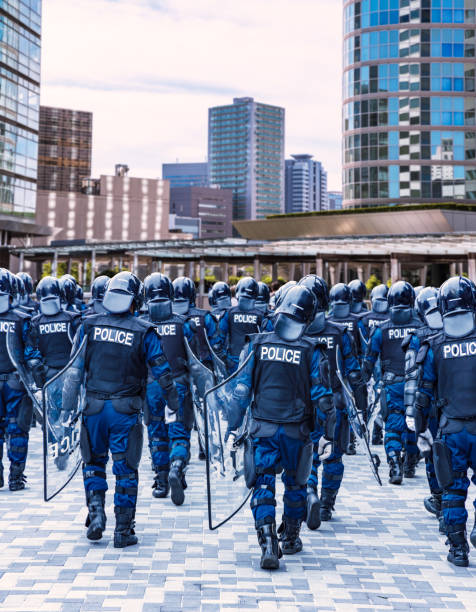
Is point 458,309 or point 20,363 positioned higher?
point 458,309

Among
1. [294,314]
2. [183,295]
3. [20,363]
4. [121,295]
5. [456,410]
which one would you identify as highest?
[183,295]

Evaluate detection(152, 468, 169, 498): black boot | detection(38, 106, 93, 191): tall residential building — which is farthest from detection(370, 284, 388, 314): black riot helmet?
detection(38, 106, 93, 191): tall residential building

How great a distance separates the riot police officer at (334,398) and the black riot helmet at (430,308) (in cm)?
101

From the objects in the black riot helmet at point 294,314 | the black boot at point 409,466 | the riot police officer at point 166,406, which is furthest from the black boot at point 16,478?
the black boot at point 409,466

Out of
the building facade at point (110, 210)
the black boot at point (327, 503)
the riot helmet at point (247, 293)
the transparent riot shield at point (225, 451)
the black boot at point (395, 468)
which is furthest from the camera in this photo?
the building facade at point (110, 210)

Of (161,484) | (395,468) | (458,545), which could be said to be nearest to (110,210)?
(395,468)

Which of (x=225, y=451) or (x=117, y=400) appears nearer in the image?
(x=225, y=451)

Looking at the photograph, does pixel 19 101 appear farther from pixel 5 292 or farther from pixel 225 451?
pixel 225 451

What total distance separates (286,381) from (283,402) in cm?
16

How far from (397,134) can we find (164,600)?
69390mm

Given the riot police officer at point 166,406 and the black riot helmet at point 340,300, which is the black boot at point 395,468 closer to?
the black riot helmet at point 340,300

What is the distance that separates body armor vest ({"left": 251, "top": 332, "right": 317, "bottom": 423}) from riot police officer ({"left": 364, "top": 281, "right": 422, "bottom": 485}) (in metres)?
3.17

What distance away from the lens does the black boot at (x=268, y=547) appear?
17.8 feet

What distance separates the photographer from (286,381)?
5.64m
